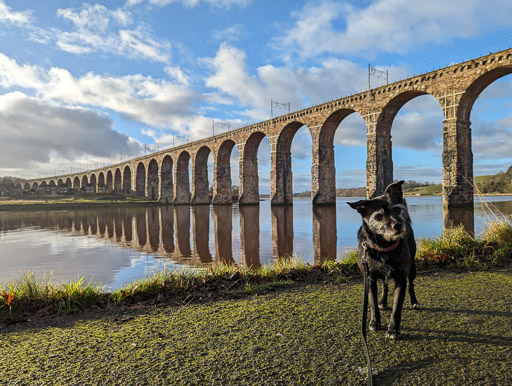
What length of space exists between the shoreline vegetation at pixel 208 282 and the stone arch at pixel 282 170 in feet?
93.9

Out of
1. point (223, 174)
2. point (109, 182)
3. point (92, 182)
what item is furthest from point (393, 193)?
point (92, 182)

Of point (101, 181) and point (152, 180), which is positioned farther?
point (101, 181)

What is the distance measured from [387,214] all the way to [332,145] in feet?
96.9

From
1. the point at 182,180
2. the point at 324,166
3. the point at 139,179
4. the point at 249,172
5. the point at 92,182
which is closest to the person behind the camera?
the point at 324,166

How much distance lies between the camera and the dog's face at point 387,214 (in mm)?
2124

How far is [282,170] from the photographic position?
114 ft

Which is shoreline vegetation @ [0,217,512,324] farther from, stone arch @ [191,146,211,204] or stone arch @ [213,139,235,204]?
stone arch @ [191,146,211,204]

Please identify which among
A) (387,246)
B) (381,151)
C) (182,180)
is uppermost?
(381,151)

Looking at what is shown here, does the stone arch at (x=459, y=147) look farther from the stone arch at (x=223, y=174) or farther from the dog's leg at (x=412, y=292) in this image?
the stone arch at (x=223, y=174)

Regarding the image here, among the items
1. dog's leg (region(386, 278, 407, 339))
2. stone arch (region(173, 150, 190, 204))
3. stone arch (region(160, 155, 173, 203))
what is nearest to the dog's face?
dog's leg (region(386, 278, 407, 339))

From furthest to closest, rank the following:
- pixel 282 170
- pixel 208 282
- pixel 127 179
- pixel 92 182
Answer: pixel 92 182 < pixel 127 179 < pixel 282 170 < pixel 208 282

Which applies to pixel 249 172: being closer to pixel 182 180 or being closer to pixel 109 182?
pixel 182 180

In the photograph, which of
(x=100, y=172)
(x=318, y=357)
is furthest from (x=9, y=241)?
(x=100, y=172)

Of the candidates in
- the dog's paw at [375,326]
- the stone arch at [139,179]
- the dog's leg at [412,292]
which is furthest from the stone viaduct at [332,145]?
the stone arch at [139,179]
